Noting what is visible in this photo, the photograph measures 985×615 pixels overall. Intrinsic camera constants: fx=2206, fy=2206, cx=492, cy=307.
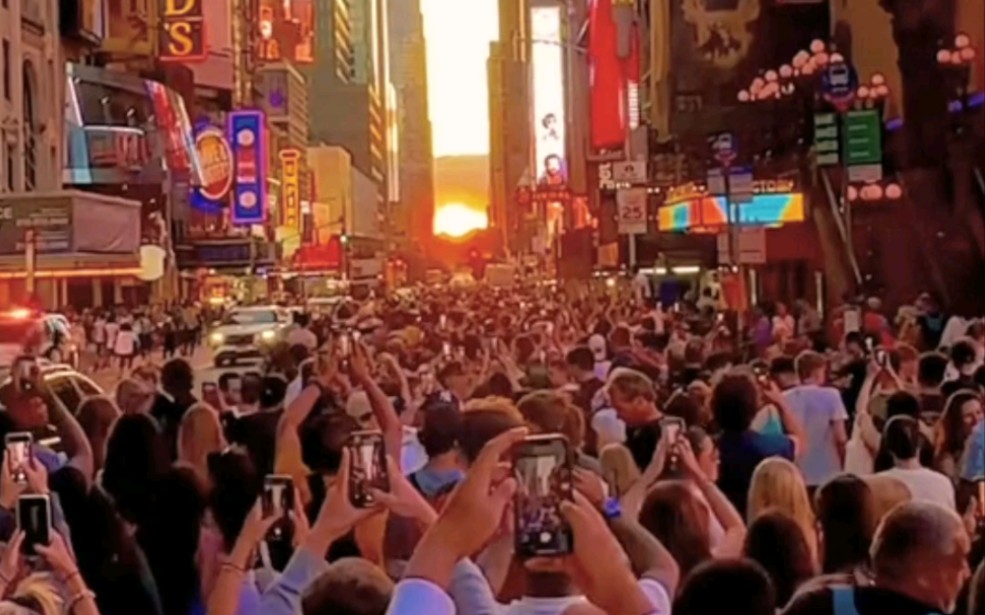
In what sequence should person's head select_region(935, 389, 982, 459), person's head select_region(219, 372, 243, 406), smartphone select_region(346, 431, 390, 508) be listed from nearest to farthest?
smartphone select_region(346, 431, 390, 508)
person's head select_region(935, 389, 982, 459)
person's head select_region(219, 372, 243, 406)

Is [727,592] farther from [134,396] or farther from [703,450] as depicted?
[134,396]

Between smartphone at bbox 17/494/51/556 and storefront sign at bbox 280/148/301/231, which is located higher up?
storefront sign at bbox 280/148/301/231

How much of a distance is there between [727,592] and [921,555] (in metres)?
0.76

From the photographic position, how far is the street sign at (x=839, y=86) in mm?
38844

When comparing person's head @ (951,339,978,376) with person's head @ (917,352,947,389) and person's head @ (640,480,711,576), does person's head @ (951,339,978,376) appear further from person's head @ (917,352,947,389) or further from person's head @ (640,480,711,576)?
person's head @ (640,480,711,576)

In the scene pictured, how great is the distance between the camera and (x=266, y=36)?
149 metres

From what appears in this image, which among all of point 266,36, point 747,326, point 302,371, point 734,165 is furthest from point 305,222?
point 302,371

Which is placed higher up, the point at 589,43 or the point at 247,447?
the point at 589,43

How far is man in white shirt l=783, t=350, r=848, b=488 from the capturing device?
1248cm

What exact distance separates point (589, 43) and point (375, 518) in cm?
10446

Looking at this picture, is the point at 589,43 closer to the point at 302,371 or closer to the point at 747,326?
the point at 747,326

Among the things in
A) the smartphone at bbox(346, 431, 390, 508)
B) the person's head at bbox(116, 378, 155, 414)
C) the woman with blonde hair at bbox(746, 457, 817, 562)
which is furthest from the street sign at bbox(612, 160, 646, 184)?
the smartphone at bbox(346, 431, 390, 508)

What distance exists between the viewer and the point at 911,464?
9.70 m

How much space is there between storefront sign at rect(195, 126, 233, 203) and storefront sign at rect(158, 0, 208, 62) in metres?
7.42
